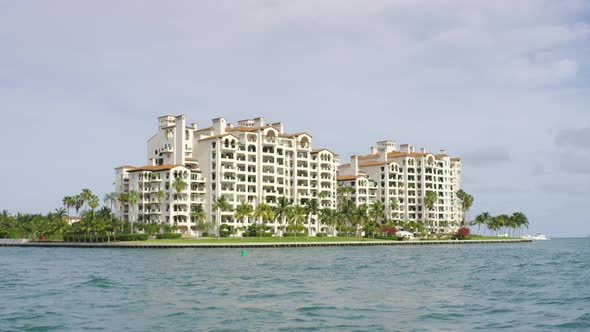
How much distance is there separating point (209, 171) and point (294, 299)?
128 metres

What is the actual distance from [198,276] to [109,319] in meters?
28.8

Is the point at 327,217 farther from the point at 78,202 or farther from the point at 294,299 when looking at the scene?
the point at 294,299

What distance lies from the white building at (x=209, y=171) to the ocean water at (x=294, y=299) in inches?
3686

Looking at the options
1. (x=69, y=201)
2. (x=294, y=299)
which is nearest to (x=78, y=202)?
(x=69, y=201)

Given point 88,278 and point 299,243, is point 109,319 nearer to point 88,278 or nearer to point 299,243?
point 88,278

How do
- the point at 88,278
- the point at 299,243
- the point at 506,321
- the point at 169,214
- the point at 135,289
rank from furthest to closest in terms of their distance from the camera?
the point at 169,214 → the point at 299,243 → the point at 88,278 → the point at 135,289 → the point at 506,321

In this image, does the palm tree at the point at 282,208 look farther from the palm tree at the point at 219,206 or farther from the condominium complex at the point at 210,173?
the palm tree at the point at 219,206

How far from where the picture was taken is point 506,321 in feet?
124

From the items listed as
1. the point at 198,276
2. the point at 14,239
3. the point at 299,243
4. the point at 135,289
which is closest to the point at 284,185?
the point at 299,243

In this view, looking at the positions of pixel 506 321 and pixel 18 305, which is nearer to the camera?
pixel 506 321

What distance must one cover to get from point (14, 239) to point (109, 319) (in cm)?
15307

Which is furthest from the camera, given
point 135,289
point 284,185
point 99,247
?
point 284,185

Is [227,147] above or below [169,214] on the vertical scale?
above

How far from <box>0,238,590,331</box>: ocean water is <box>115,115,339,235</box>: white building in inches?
3686
